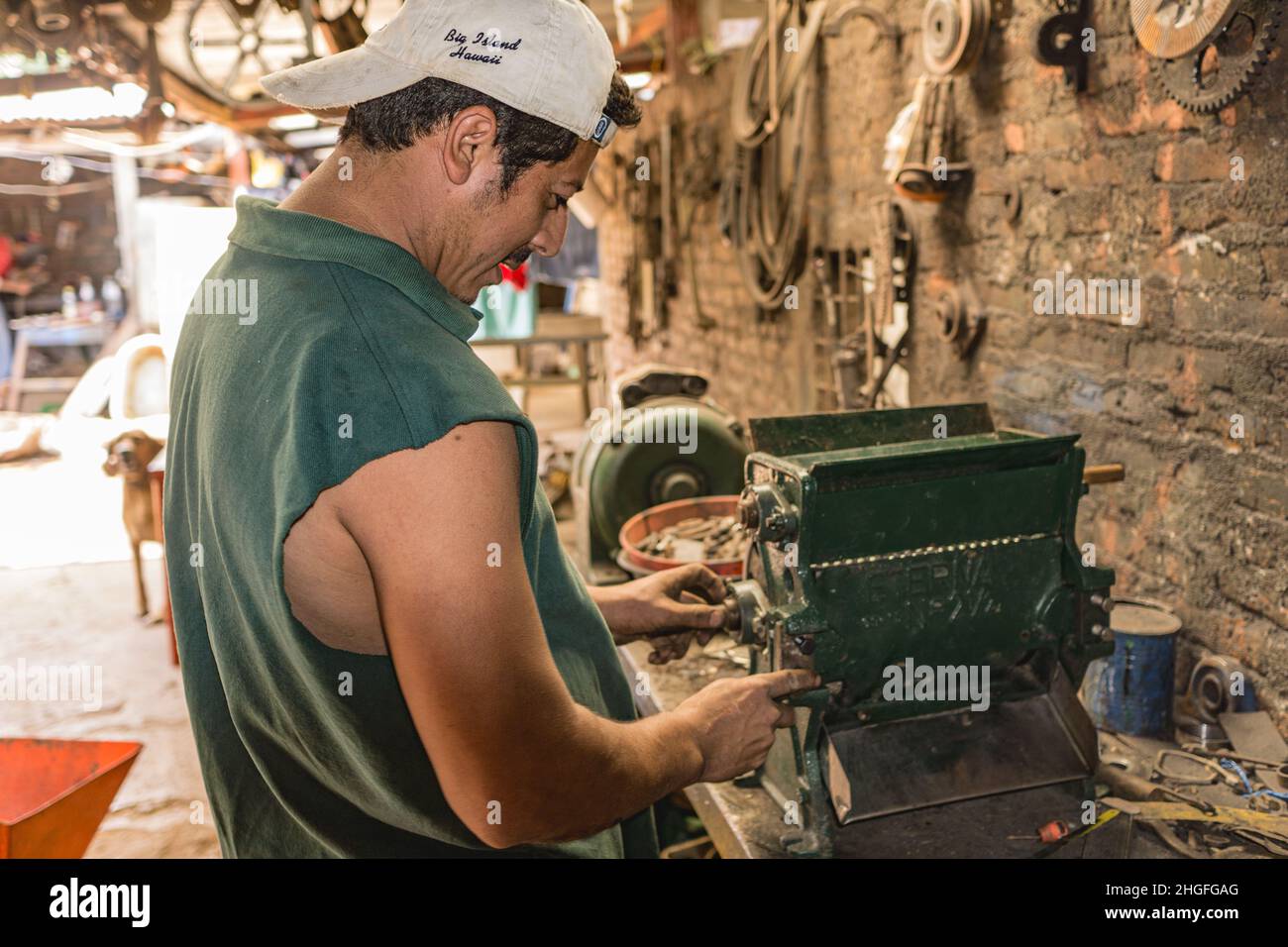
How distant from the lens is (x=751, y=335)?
5695 millimetres

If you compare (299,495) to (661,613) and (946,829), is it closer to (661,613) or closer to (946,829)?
(661,613)

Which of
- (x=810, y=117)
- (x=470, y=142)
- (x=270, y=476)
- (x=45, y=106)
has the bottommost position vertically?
(x=270, y=476)

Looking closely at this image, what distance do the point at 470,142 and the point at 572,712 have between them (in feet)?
2.03

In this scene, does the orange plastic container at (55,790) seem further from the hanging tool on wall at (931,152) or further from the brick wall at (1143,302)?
the hanging tool on wall at (931,152)

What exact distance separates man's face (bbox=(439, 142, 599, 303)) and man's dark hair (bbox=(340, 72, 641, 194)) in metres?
0.02

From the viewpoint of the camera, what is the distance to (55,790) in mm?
2078

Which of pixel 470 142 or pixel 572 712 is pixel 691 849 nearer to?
pixel 572 712

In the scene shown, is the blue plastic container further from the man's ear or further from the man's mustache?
the man's ear

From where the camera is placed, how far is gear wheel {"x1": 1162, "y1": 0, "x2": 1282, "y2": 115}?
6.12 feet

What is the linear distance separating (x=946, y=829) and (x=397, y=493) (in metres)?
1.23

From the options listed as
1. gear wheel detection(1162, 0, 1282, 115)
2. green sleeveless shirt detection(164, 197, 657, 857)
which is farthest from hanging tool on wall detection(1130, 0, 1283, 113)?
green sleeveless shirt detection(164, 197, 657, 857)

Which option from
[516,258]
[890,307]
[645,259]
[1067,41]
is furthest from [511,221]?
[645,259]

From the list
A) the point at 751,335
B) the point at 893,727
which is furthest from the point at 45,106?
the point at 893,727
